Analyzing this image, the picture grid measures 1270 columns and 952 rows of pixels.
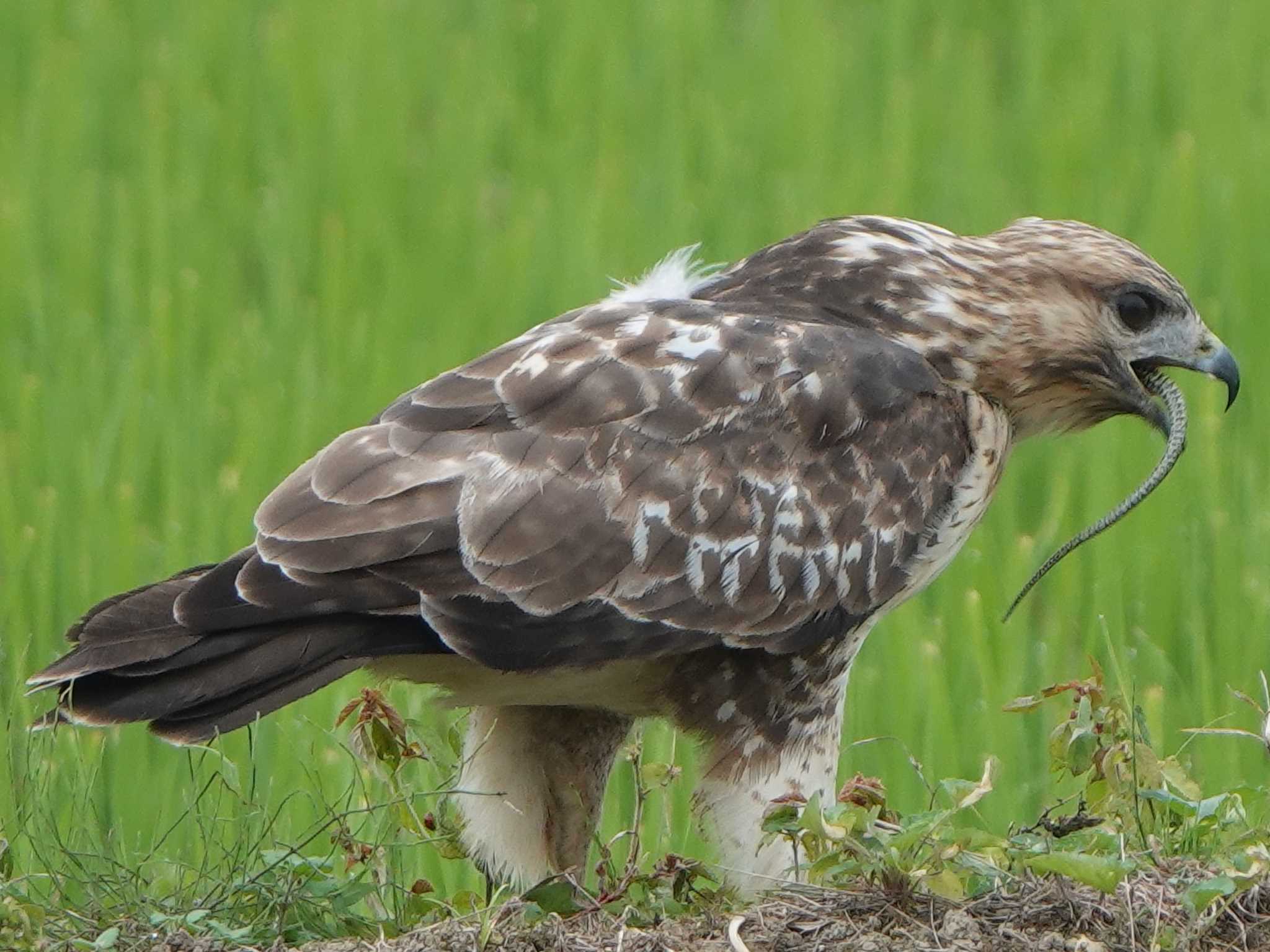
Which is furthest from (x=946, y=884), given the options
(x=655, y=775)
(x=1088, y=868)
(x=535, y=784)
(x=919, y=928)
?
(x=535, y=784)

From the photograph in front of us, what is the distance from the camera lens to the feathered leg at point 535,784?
14.8 feet

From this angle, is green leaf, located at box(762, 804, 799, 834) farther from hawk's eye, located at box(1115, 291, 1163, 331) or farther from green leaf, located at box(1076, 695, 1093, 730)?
hawk's eye, located at box(1115, 291, 1163, 331)

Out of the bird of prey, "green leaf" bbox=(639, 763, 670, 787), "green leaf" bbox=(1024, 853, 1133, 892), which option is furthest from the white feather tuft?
"green leaf" bbox=(1024, 853, 1133, 892)

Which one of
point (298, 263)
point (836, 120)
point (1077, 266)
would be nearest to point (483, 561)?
point (1077, 266)

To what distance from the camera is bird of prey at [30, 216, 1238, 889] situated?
3.95 metres

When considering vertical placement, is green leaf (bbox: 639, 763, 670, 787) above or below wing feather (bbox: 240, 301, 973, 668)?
below

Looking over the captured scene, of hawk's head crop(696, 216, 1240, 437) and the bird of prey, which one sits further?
hawk's head crop(696, 216, 1240, 437)

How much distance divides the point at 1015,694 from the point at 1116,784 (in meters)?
1.45

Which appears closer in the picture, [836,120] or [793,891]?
[793,891]

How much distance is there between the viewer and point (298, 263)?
8.05 metres

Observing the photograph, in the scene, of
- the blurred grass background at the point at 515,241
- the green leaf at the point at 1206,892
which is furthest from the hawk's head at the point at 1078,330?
the green leaf at the point at 1206,892

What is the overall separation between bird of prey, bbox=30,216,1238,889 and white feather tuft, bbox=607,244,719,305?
0.01 meters

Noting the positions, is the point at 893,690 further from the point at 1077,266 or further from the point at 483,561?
the point at 483,561

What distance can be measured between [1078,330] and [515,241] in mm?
3625
